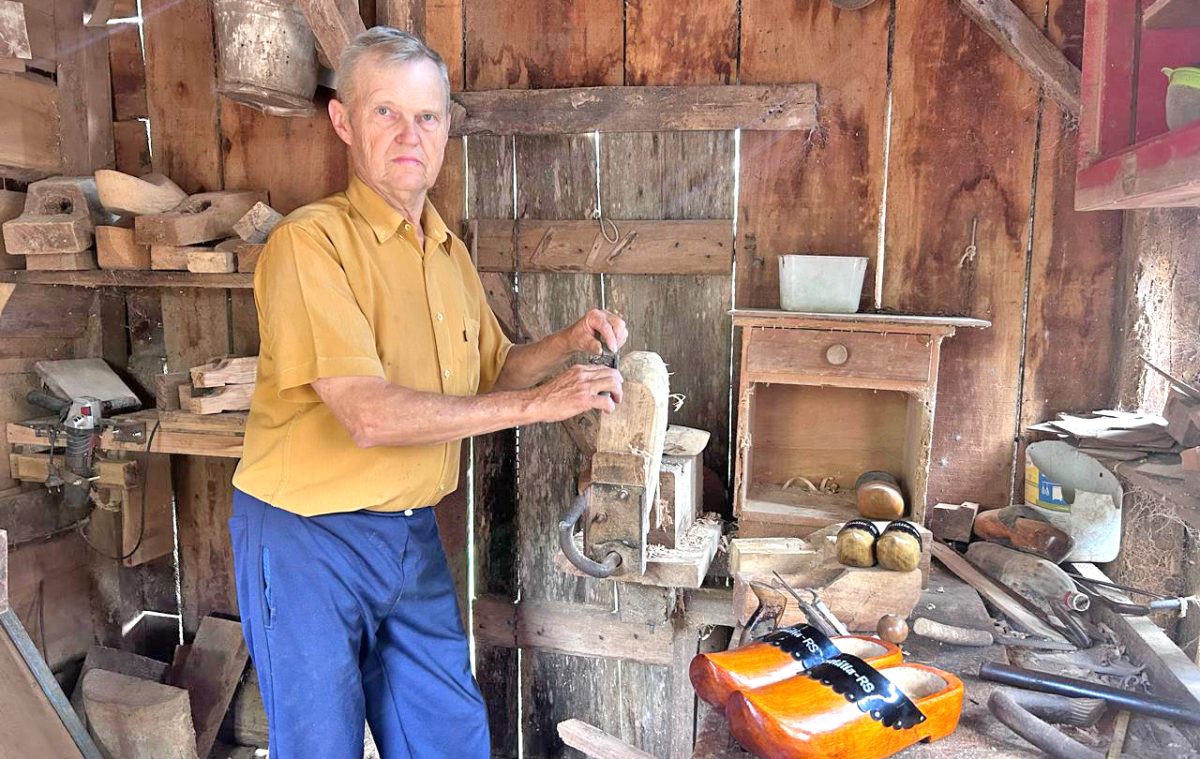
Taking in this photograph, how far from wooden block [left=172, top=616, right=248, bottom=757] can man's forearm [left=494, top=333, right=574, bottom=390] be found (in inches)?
71.6

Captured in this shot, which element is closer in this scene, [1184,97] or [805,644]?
[1184,97]

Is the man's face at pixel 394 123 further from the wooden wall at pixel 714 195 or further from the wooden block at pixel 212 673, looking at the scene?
the wooden block at pixel 212 673

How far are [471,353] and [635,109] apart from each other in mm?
981

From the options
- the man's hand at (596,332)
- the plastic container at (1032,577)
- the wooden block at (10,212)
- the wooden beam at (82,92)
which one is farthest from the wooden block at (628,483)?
the wooden beam at (82,92)

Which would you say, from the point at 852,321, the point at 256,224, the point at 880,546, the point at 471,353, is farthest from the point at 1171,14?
the point at 256,224

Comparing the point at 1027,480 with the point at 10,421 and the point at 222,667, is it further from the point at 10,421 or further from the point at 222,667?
the point at 10,421

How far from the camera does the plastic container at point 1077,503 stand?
2.26 meters

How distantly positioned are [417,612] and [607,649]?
3.59 ft

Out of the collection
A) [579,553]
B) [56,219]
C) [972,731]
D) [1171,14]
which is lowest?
[972,731]

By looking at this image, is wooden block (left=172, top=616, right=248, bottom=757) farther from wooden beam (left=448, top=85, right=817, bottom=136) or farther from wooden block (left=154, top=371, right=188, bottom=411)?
wooden beam (left=448, top=85, right=817, bottom=136)

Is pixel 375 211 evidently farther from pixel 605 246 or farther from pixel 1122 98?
pixel 1122 98

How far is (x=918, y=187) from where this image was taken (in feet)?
8.43

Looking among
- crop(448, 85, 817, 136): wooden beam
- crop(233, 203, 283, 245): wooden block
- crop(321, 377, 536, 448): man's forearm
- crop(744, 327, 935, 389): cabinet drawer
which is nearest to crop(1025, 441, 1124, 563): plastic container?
crop(744, 327, 935, 389): cabinet drawer

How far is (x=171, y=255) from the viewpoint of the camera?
2.75 metres
